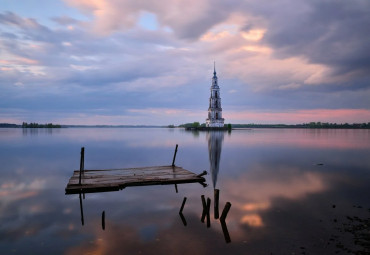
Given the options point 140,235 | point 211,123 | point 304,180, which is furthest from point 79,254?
point 211,123

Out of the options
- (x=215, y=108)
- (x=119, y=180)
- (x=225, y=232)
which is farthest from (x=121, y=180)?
(x=215, y=108)

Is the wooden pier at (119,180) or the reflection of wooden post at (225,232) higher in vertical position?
the wooden pier at (119,180)

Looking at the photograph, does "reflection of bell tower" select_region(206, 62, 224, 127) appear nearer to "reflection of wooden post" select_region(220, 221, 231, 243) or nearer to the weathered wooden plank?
the weathered wooden plank

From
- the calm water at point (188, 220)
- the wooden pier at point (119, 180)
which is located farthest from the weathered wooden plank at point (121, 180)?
the calm water at point (188, 220)

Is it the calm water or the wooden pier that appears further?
the wooden pier

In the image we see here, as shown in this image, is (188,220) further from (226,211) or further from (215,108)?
(215,108)

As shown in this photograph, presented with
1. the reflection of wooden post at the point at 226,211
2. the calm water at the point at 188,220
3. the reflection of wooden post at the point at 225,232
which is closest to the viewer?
the calm water at the point at 188,220

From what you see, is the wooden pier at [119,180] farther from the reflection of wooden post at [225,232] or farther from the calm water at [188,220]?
the reflection of wooden post at [225,232]

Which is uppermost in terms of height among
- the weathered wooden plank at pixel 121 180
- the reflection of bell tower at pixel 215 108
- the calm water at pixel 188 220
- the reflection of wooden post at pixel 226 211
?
the reflection of bell tower at pixel 215 108

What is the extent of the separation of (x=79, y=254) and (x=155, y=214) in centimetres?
545

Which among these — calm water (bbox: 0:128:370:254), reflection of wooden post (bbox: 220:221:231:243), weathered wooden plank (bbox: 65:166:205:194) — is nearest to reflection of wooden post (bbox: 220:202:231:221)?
reflection of wooden post (bbox: 220:221:231:243)

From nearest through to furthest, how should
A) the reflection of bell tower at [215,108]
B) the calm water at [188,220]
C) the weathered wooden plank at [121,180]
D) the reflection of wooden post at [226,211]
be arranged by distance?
1. the calm water at [188,220]
2. the reflection of wooden post at [226,211]
3. the weathered wooden plank at [121,180]
4. the reflection of bell tower at [215,108]

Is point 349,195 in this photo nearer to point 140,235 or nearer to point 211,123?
point 140,235

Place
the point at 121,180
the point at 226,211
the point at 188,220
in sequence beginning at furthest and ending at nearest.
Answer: the point at 121,180 < the point at 188,220 < the point at 226,211
